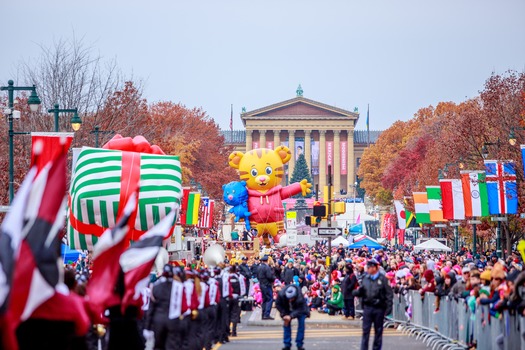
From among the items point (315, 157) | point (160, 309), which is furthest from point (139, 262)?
point (315, 157)

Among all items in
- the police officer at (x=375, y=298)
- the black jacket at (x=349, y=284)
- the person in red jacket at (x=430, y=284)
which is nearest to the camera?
the police officer at (x=375, y=298)

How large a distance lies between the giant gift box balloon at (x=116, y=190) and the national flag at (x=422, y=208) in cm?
2872

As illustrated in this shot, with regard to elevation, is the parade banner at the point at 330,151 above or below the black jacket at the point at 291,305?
above

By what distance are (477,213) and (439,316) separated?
18.5m

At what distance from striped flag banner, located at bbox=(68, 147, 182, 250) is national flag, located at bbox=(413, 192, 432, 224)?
28868 millimetres

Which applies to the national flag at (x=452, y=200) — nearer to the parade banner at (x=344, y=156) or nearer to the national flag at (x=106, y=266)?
the national flag at (x=106, y=266)

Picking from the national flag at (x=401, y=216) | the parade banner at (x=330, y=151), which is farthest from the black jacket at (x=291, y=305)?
the parade banner at (x=330, y=151)

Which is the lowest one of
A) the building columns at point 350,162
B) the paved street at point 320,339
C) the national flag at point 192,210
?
the paved street at point 320,339

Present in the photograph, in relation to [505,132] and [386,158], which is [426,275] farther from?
[386,158]

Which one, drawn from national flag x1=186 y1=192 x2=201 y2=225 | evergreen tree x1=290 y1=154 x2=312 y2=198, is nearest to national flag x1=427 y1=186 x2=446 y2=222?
national flag x1=186 y1=192 x2=201 y2=225

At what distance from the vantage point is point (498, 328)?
17297 mm

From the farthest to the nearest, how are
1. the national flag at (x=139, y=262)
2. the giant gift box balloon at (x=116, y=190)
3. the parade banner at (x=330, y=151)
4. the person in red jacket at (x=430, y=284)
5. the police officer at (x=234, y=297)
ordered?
the parade banner at (x=330, y=151) < the police officer at (x=234, y=297) < the giant gift box balloon at (x=116, y=190) < the person in red jacket at (x=430, y=284) < the national flag at (x=139, y=262)

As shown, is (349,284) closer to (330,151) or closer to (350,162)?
(330,151)

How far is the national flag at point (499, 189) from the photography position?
3841 centimetres
